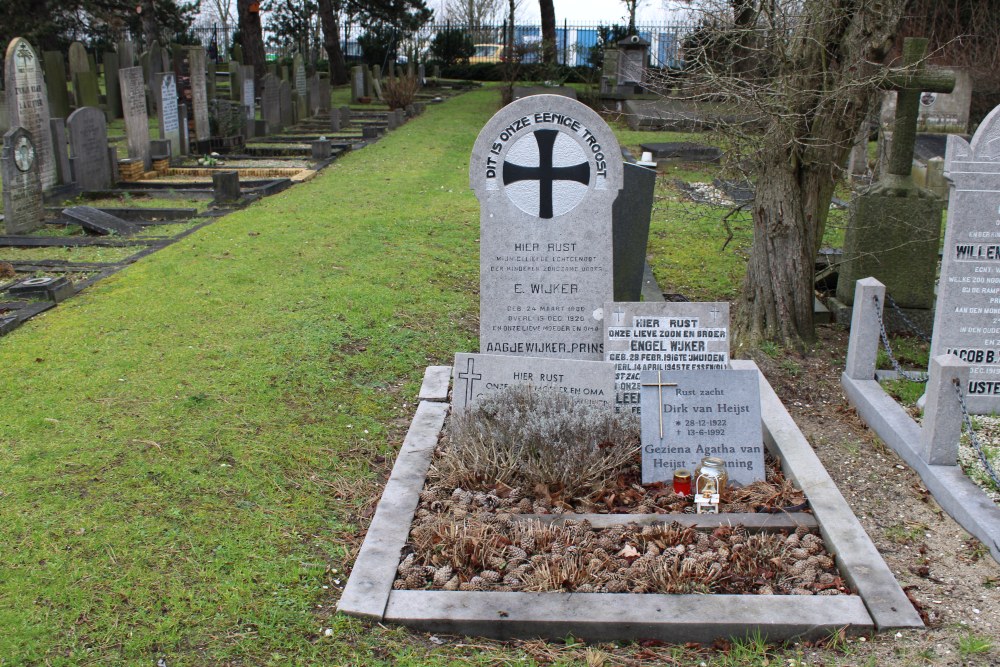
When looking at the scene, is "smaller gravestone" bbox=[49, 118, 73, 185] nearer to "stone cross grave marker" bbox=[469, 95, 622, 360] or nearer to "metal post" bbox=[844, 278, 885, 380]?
"stone cross grave marker" bbox=[469, 95, 622, 360]

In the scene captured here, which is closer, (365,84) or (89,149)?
(89,149)

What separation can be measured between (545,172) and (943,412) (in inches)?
107

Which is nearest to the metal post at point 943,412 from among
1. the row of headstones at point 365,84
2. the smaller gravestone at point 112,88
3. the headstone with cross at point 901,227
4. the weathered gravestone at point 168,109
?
the headstone with cross at point 901,227

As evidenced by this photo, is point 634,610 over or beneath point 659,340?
beneath

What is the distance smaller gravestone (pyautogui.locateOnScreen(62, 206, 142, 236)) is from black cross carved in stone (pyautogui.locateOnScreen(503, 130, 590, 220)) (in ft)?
22.9

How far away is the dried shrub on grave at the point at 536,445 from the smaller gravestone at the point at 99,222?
749 centimetres

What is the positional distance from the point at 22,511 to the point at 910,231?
6959 mm

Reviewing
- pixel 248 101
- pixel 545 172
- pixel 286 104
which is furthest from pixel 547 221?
pixel 286 104

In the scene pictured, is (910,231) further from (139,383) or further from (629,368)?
(139,383)

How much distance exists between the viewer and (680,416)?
4992mm

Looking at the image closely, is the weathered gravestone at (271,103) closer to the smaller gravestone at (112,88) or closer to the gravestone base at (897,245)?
the smaller gravestone at (112,88)

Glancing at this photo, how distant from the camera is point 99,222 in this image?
11062 mm

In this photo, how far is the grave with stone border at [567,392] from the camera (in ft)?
12.2

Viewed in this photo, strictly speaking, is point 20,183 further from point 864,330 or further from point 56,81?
point 56,81
